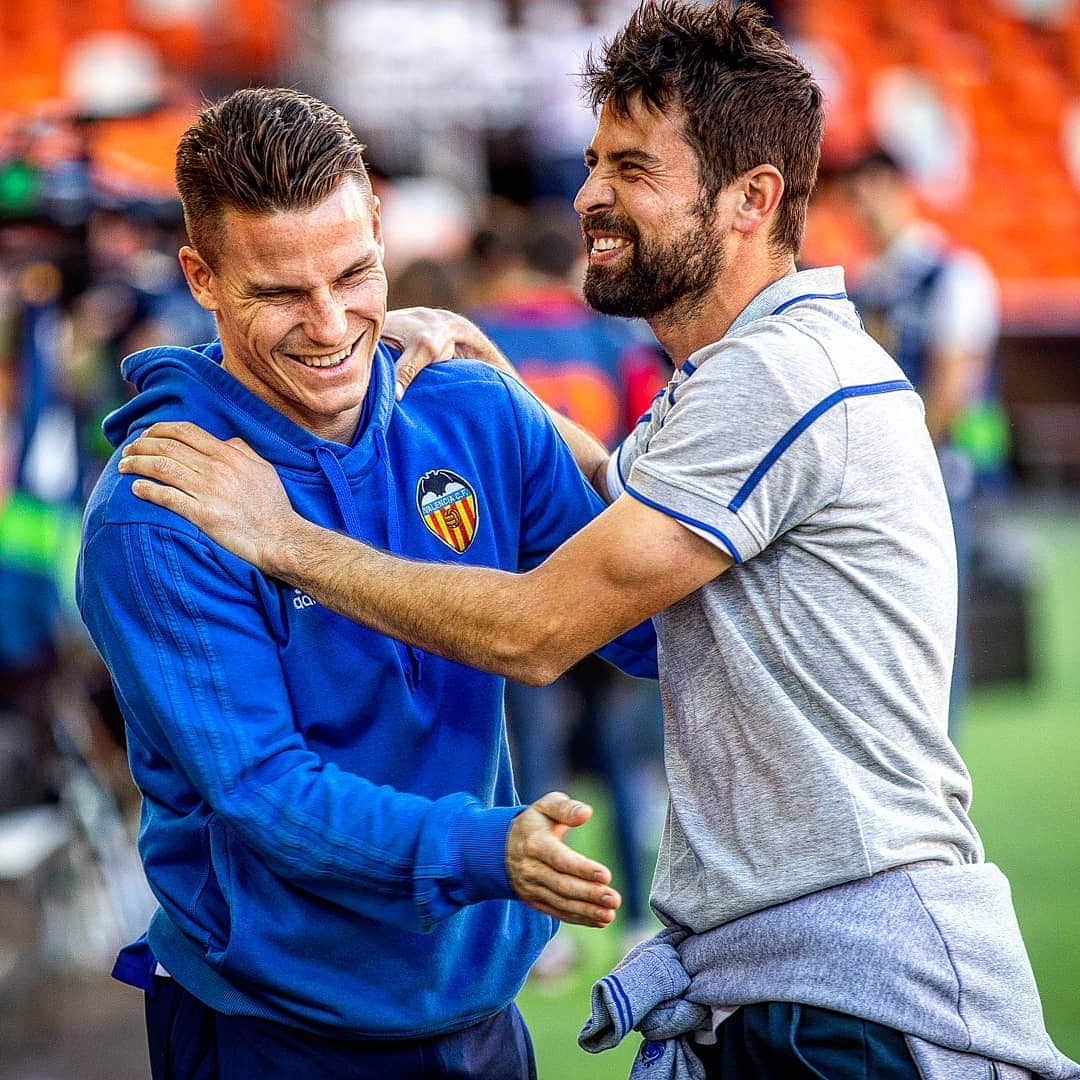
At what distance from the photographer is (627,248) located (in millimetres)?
1887

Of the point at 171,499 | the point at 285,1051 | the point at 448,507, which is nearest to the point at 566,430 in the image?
the point at 448,507

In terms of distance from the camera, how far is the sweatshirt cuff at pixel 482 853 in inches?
64.1

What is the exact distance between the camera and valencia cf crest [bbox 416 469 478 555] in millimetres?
1940

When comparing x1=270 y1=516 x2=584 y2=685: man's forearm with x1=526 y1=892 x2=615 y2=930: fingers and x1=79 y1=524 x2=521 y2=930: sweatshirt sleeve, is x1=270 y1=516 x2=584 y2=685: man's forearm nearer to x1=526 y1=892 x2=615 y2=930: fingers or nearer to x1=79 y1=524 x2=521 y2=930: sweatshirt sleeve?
x1=79 y1=524 x2=521 y2=930: sweatshirt sleeve

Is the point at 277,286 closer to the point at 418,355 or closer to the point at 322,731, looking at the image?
the point at 418,355

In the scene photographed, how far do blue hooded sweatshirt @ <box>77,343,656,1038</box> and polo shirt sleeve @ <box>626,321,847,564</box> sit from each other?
1.20 feet

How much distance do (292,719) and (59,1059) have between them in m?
2.51

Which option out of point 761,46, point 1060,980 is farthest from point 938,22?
point 761,46

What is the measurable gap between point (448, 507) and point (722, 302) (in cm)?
42

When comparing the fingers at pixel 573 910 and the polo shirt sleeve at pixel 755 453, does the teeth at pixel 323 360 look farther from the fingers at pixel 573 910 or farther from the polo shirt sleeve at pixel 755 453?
the fingers at pixel 573 910

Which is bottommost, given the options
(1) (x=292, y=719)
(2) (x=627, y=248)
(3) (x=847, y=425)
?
(1) (x=292, y=719)

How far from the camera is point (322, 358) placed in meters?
1.84

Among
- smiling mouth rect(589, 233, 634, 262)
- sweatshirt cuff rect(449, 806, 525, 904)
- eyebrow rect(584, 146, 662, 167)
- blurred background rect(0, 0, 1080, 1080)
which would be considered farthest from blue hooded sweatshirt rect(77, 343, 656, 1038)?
blurred background rect(0, 0, 1080, 1080)

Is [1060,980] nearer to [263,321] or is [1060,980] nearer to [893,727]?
[893,727]
